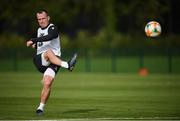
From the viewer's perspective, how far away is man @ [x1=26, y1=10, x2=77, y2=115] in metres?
16.7

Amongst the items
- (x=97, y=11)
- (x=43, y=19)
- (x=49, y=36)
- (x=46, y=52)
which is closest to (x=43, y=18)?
(x=43, y=19)

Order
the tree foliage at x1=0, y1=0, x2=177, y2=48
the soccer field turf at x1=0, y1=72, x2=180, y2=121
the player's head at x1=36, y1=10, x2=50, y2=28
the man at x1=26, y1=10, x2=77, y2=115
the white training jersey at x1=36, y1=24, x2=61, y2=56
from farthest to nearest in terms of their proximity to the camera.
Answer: the tree foliage at x1=0, y1=0, x2=177, y2=48 → the white training jersey at x1=36, y1=24, x2=61, y2=56 → the player's head at x1=36, y1=10, x2=50, y2=28 → the man at x1=26, y1=10, x2=77, y2=115 → the soccer field turf at x1=0, y1=72, x2=180, y2=121

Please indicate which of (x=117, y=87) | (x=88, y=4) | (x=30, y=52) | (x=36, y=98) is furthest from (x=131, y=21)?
(x=36, y=98)

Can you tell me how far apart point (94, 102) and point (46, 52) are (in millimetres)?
4005

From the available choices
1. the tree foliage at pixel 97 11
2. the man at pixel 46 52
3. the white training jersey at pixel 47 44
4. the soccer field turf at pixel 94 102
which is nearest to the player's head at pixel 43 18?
the man at pixel 46 52

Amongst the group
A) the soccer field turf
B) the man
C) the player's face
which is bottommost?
the soccer field turf

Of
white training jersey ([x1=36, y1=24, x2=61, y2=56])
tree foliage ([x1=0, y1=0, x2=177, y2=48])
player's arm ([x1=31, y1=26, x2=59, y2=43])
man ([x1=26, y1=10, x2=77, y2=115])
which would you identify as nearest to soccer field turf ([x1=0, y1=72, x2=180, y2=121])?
man ([x1=26, y1=10, x2=77, y2=115])

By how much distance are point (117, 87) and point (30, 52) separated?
880 inches

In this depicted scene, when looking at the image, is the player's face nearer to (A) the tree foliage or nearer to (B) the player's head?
(B) the player's head

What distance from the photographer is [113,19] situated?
68875 millimetres

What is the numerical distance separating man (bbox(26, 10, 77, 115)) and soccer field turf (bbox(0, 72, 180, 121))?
63 cm

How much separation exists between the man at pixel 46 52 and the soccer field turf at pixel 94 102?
626 millimetres

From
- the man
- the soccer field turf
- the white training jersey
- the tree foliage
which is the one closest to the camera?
the soccer field turf

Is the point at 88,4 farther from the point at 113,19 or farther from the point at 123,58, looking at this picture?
the point at 123,58
